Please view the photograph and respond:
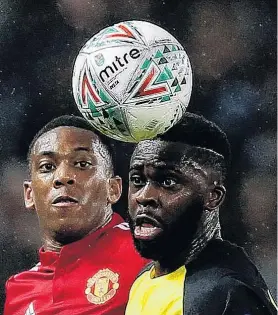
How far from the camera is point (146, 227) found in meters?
1.90

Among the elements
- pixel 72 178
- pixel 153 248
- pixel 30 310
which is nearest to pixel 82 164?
pixel 72 178

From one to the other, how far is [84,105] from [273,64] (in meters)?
0.58

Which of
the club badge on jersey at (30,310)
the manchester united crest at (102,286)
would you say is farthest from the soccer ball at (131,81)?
the club badge on jersey at (30,310)

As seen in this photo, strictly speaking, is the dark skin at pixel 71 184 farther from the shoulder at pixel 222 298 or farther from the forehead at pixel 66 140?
the shoulder at pixel 222 298

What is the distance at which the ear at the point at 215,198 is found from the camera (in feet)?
6.35

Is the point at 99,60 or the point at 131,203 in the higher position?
the point at 99,60

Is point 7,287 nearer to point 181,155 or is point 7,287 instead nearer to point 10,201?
point 10,201

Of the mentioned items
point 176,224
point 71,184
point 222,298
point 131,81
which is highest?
point 131,81

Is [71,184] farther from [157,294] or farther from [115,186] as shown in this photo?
[157,294]

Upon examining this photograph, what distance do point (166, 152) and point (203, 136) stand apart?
0.10 m

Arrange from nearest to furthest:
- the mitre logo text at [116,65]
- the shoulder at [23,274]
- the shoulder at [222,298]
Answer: the mitre logo text at [116,65], the shoulder at [222,298], the shoulder at [23,274]

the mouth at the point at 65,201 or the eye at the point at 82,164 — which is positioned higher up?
the eye at the point at 82,164

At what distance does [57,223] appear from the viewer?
1.93 m

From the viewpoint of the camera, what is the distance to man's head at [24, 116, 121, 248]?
1.91 m
